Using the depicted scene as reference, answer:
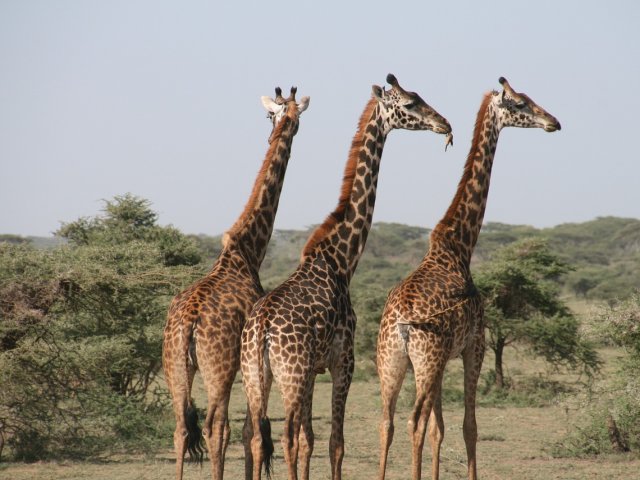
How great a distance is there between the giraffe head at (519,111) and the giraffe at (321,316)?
84cm

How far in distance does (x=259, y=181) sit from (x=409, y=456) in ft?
14.4

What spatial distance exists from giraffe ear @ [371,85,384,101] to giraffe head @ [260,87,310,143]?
866 millimetres

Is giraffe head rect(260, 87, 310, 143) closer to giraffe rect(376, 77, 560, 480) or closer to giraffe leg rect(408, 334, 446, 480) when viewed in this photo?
giraffe rect(376, 77, 560, 480)

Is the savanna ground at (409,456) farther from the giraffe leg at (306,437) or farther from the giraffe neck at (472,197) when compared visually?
the giraffe leg at (306,437)

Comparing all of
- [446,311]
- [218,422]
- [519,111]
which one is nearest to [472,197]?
[519,111]

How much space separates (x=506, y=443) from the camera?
1270 cm

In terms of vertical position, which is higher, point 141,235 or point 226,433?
point 141,235

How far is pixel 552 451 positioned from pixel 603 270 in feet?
89.7

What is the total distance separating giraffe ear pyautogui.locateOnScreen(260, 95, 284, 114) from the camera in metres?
9.21

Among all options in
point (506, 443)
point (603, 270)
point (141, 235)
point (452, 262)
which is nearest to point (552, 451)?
point (506, 443)

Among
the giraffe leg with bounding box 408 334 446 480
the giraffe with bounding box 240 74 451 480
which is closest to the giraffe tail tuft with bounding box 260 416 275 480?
the giraffe with bounding box 240 74 451 480

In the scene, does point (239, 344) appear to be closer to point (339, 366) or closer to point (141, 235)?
point (339, 366)

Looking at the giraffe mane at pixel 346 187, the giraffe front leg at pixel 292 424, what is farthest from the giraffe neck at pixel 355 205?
the giraffe front leg at pixel 292 424

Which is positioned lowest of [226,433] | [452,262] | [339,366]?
[226,433]
